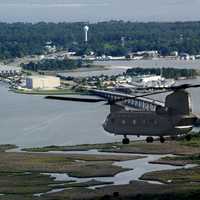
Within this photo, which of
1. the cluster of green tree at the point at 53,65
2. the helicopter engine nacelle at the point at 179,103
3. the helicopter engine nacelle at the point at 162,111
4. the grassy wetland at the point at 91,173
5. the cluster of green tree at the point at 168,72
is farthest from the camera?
the cluster of green tree at the point at 53,65

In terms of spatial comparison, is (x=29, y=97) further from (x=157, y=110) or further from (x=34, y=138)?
(x=157, y=110)

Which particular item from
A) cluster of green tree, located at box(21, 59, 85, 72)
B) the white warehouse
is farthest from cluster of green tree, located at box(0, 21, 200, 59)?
the white warehouse

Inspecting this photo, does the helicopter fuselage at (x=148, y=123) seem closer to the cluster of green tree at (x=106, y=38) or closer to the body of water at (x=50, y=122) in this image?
the body of water at (x=50, y=122)

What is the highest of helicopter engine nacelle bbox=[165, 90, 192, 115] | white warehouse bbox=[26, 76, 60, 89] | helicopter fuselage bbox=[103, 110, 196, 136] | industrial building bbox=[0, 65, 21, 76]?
helicopter engine nacelle bbox=[165, 90, 192, 115]

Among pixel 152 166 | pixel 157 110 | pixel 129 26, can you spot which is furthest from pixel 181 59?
pixel 157 110

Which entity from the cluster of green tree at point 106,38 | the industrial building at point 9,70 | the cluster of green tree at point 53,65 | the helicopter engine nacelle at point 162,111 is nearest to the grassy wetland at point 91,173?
the helicopter engine nacelle at point 162,111

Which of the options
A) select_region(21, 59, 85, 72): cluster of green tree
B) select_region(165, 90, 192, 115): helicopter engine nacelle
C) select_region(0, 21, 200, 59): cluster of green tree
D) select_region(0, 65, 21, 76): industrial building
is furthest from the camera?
select_region(0, 21, 200, 59): cluster of green tree

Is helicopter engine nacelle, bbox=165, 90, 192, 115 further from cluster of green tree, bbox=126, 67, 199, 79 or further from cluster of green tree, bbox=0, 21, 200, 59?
cluster of green tree, bbox=0, 21, 200, 59
